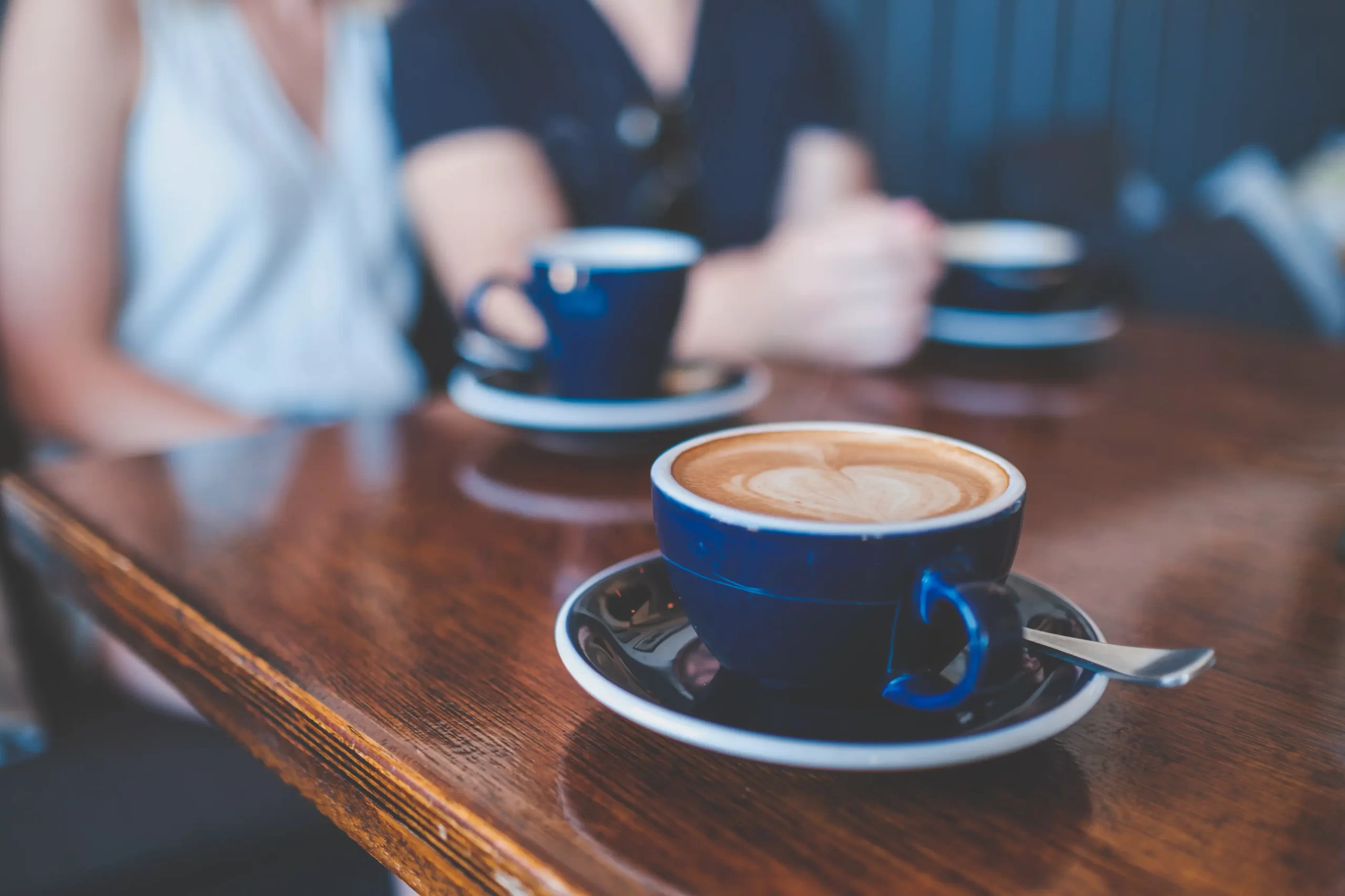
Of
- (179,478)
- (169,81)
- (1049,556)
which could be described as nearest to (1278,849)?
(1049,556)

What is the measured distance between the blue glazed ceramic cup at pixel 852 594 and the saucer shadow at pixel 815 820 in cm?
3

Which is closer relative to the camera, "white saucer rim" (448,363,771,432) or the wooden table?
the wooden table

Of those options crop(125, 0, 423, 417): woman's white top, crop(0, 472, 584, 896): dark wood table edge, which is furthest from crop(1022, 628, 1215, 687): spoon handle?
crop(125, 0, 423, 417): woman's white top

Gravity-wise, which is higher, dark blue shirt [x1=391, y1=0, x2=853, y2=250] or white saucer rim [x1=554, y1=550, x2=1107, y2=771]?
dark blue shirt [x1=391, y1=0, x2=853, y2=250]

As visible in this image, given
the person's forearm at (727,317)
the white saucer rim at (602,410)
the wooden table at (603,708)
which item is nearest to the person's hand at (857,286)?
the person's forearm at (727,317)

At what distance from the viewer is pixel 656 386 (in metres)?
0.76

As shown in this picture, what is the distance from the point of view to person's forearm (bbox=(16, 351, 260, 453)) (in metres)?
1.05

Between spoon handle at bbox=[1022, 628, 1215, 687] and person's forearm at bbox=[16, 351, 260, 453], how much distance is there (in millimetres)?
940

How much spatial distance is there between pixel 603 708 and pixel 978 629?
5.8 inches

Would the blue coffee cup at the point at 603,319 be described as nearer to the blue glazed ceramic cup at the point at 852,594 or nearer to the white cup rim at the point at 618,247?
the white cup rim at the point at 618,247

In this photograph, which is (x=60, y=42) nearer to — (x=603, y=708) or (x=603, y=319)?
(x=603, y=319)

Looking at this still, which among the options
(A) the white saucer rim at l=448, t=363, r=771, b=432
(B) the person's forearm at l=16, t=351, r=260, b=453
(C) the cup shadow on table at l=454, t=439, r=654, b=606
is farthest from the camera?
(B) the person's forearm at l=16, t=351, r=260, b=453

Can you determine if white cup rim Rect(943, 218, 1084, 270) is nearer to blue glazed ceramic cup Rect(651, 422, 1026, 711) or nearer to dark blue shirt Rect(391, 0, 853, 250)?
dark blue shirt Rect(391, 0, 853, 250)

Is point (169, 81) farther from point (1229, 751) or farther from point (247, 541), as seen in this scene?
point (1229, 751)
